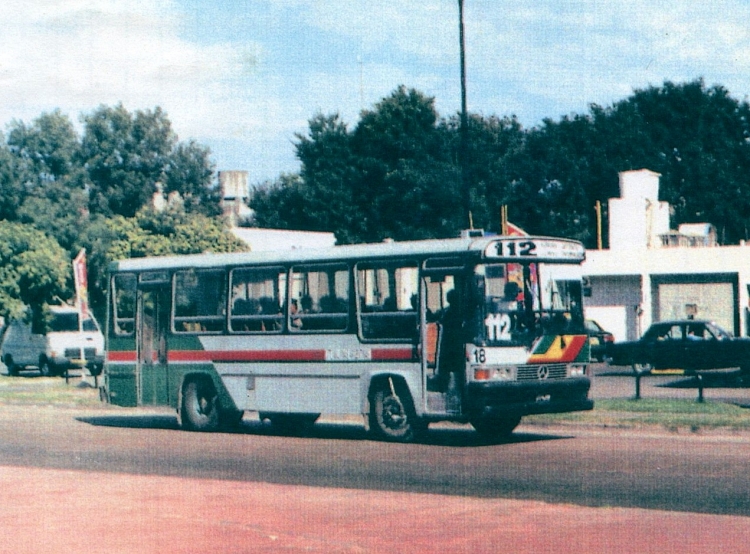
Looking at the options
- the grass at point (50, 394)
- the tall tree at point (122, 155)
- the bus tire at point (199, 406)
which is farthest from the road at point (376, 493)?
the tall tree at point (122, 155)

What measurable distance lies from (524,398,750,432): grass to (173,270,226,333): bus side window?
216 inches

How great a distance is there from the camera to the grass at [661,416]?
60.7 ft

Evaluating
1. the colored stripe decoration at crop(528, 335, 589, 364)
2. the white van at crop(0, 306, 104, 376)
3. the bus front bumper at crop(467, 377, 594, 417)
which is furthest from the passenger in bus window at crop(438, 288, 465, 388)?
the white van at crop(0, 306, 104, 376)

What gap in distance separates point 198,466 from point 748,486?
266 inches

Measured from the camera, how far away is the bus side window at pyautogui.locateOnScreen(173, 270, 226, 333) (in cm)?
2092

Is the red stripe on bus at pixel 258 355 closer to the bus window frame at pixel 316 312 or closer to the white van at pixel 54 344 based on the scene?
the bus window frame at pixel 316 312

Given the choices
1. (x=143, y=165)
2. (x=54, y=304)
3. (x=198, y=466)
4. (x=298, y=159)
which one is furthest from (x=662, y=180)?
(x=198, y=466)

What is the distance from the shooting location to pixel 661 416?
19703mm

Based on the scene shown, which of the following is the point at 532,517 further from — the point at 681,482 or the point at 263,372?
the point at 263,372

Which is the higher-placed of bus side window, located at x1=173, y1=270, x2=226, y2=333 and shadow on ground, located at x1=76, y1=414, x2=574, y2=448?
bus side window, located at x1=173, y1=270, x2=226, y2=333

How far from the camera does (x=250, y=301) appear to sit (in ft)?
67.0

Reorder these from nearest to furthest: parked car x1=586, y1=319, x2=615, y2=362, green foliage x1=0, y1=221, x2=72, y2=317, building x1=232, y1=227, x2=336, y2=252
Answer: parked car x1=586, y1=319, x2=615, y2=362
green foliage x1=0, y1=221, x2=72, y2=317
building x1=232, y1=227, x2=336, y2=252

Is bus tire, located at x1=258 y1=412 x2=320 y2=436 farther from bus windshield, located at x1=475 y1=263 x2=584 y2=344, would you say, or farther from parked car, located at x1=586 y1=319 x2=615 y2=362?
parked car, located at x1=586 y1=319 x2=615 y2=362

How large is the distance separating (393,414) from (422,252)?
245cm
